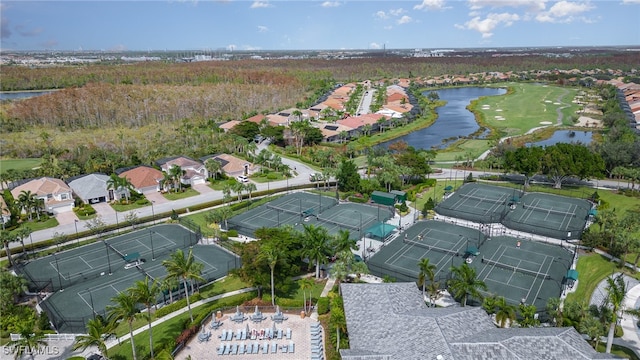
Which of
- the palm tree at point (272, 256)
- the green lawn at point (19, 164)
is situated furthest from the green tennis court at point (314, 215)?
the green lawn at point (19, 164)

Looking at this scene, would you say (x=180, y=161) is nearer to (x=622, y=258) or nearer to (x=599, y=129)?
(x=622, y=258)

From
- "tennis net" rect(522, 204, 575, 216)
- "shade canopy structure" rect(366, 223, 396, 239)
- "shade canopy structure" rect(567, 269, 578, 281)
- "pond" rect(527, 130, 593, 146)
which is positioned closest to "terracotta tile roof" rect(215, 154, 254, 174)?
"shade canopy structure" rect(366, 223, 396, 239)

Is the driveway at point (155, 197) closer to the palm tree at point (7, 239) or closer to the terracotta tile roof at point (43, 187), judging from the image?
the terracotta tile roof at point (43, 187)

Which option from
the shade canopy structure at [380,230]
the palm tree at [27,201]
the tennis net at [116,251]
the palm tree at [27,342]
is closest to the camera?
the palm tree at [27,342]

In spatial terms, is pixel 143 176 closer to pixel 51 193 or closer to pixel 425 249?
pixel 51 193

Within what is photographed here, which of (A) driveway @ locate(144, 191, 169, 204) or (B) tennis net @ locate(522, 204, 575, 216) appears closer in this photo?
(B) tennis net @ locate(522, 204, 575, 216)

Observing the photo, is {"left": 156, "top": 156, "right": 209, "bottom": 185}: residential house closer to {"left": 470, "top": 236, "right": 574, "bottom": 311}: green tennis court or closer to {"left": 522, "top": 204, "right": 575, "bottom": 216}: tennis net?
{"left": 470, "top": 236, "right": 574, "bottom": 311}: green tennis court
